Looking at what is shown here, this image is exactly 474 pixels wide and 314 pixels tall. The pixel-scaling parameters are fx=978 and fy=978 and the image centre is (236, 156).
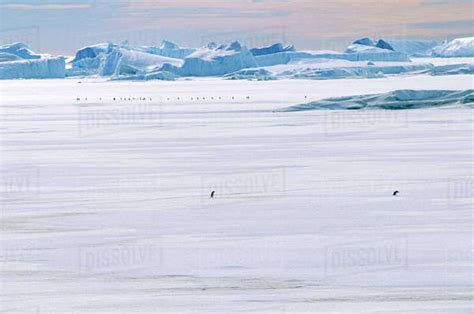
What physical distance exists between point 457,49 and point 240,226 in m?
160

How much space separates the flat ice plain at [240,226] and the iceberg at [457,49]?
148339mm

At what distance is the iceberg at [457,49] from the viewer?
161000 millimetres

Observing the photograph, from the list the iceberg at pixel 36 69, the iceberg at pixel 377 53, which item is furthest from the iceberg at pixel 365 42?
the iceberg at pixel 36 69

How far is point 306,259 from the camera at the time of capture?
22.4 feet

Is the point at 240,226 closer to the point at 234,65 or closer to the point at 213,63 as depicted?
the point at 213,63

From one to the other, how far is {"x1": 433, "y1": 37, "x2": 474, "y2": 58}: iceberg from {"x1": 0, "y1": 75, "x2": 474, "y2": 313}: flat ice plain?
487ft

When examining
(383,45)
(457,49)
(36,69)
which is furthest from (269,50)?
(457,49)

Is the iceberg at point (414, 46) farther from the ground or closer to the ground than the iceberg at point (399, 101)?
farther from the ground

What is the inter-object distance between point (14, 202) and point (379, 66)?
8172cm

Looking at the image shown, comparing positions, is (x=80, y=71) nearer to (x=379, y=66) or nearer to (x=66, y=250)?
(x=379, y=66)

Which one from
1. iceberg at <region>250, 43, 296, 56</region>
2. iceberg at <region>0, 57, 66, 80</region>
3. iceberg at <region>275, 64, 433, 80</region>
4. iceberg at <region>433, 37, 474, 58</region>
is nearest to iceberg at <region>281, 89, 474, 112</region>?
iceberg at <region>275, 64, 433, 80</region>

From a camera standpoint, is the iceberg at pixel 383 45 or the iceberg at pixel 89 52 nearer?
the iceberg at pixel 383 45

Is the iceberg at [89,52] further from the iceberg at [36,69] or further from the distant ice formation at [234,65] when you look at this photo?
the iceberg at [36,69]

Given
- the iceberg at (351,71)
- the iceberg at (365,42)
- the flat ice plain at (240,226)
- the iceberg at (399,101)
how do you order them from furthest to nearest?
the iceberg at (365,42) < the iceberg at (351,71) < the iceberg at (399,101) < the flat ice plain at (240,226)
